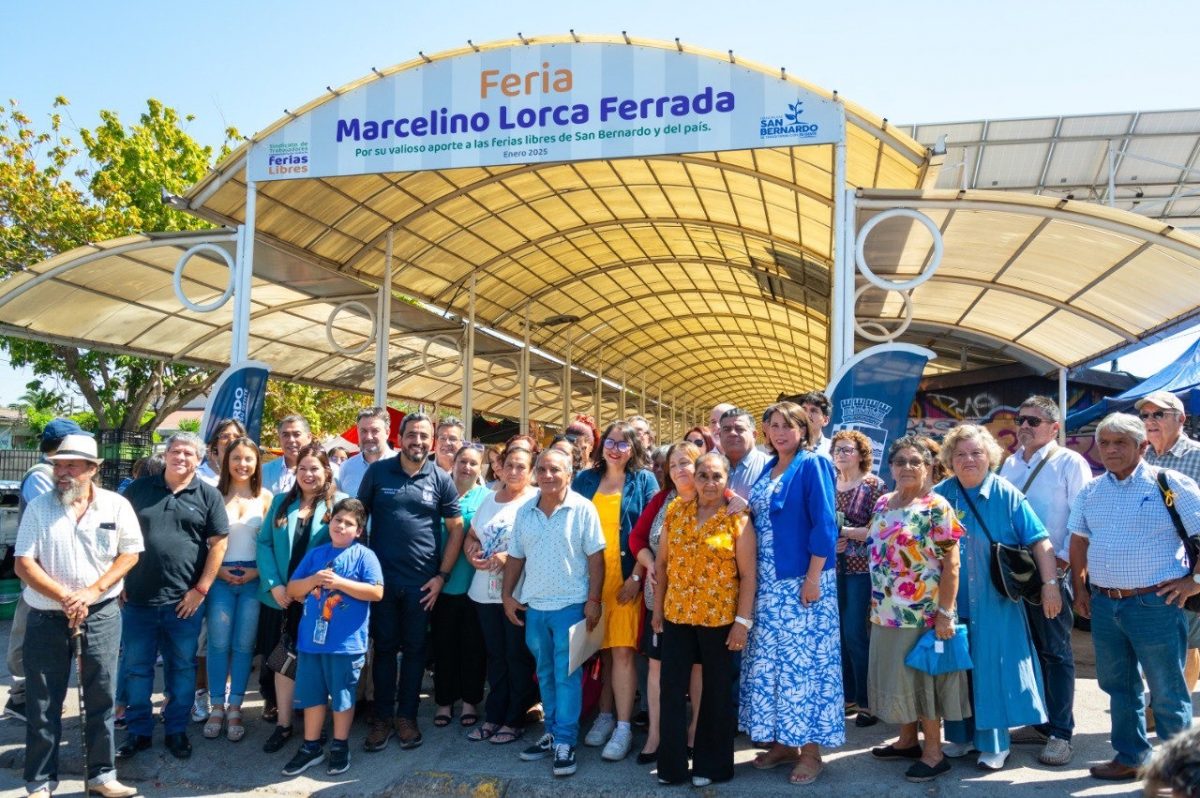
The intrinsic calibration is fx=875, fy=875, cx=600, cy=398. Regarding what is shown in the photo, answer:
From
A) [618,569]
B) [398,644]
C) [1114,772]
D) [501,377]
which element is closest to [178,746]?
[398,644]

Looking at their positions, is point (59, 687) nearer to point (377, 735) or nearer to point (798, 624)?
point (377, 735)

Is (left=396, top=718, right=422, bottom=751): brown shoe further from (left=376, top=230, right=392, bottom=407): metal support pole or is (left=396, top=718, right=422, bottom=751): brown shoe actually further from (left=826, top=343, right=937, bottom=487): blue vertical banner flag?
(left=376, top=230, right=392, bottom=407): metal support pole

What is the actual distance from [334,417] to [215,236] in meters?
20.9

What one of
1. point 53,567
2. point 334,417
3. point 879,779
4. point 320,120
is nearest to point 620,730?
point 879,779

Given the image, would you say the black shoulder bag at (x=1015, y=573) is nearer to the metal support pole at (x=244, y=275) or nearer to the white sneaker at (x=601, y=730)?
the white sneaker at (x=601, y=730)

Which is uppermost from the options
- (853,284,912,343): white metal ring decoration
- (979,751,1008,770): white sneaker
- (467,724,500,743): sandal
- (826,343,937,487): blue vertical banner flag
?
(853,284,912,343): white metal ring decoration

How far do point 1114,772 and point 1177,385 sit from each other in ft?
20.1

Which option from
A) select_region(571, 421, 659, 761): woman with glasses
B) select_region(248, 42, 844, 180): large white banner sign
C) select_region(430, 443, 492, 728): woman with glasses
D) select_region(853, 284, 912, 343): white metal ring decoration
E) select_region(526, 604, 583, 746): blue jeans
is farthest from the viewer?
select_region(853, 284, 912, 343): white metal ring decoration

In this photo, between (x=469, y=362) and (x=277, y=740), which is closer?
(x=277, y=740)

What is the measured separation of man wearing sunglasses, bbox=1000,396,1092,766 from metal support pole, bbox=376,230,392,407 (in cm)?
764

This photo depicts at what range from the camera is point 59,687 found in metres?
4.43

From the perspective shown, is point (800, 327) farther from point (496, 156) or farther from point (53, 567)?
point (53, 567)

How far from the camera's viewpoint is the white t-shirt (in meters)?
5.23

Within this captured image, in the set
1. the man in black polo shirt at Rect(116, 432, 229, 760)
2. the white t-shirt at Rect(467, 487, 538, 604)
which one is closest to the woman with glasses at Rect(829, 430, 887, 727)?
the white t-shirt at Rect(467, 487, 538, 604)
